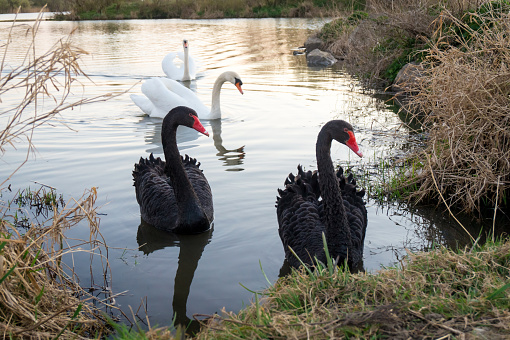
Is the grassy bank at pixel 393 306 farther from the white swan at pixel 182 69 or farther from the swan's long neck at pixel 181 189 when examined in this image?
the white swan at pixel 182 69

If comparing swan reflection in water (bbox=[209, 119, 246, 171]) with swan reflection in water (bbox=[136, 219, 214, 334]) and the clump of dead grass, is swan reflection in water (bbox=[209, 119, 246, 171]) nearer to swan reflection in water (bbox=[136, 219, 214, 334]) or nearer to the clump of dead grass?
swan reflection in water (bbox=[136, 219, 214, 334])

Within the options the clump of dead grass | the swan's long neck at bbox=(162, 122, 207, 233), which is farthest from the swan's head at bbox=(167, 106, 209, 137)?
the clump of dead grass

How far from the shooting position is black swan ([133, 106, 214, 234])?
16.3 feet

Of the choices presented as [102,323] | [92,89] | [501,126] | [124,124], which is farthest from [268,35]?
[102,323]

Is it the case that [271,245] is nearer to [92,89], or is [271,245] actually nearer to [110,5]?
[92,89]

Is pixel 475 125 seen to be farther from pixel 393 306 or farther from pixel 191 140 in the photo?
pixel 191 140

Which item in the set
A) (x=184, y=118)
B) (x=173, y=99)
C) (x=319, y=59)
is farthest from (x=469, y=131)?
(x=319, y=59)

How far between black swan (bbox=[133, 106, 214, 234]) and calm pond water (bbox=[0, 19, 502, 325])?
133mm

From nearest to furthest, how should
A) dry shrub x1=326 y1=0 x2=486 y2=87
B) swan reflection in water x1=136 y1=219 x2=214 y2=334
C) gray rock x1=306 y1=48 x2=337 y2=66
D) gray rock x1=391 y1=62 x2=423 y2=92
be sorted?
swan reflection in water x1=136 y1=219 x2=214 y2=334
gray rock x1=391 y1=62 x2=423 y2=92
dry shrub x1=326 y1=0 x2=486 y2=87
gray rock x1=306 y1=48 x2=337 y2=66

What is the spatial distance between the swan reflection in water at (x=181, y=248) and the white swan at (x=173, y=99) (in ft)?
12.9

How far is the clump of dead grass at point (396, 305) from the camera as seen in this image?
234 cm

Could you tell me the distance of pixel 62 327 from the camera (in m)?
2.85

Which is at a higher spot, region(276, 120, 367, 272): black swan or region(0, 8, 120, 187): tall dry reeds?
region(0, 8, 120, 187): tall dry reeds

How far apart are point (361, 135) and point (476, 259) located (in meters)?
5.06
